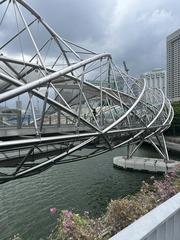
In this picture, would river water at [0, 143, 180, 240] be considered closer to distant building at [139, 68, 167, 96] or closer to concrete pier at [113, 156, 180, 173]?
concrete pier at [113, 156, 180, 173]

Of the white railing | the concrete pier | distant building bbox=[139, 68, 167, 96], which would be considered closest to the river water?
the concrete pier

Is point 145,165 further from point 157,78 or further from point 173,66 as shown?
point 157,78

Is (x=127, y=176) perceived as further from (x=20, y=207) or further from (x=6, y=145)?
(x=6, y=145)

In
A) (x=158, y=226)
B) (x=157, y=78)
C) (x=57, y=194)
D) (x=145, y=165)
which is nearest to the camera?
(x=158, y=226)

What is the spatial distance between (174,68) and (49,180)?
15325 centimetres

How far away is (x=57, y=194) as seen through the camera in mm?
17734

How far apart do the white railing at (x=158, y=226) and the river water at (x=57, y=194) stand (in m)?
12.2

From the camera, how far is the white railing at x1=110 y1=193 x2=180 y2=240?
5.74ft

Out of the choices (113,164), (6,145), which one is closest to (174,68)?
(113,164)

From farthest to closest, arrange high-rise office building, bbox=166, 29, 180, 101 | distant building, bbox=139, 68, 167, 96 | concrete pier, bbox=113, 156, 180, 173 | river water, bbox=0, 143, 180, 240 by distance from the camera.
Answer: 1. distant building, bbox=139, 68, 167, 96
2. high-rise office building, bbox=166, 29, 180, 101
3. concrete pier, bbox=113, 156, 180, 173
4. river water, bbox=0, 143, 180, 240

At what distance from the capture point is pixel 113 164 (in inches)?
1101

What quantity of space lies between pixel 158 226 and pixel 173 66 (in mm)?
166356

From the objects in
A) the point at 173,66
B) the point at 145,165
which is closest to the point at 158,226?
the point at 145,165

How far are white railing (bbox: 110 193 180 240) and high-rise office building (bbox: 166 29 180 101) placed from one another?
153 meters
